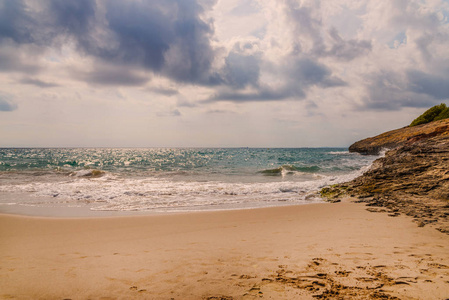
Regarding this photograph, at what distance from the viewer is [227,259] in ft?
14.2

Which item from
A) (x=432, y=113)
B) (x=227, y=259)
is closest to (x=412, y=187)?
(x=227, y=259)

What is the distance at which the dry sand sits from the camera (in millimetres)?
3262

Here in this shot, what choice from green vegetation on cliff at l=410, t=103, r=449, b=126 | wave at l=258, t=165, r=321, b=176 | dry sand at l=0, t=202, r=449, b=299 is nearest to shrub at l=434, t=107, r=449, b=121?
green vegetation on cliff at l=410, t=103, r=449, b=126

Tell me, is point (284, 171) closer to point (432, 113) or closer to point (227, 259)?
point (227, 259)

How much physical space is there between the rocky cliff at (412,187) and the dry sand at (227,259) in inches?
34.5

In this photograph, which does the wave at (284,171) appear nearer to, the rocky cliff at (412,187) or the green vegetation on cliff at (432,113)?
the rocky cliff at (412,187)

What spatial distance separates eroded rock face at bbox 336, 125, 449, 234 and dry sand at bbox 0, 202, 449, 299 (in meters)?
0.85

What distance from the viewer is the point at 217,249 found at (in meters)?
4.91

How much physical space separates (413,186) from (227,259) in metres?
8.65

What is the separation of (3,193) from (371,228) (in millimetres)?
17097

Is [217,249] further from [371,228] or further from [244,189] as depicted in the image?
[244,189]

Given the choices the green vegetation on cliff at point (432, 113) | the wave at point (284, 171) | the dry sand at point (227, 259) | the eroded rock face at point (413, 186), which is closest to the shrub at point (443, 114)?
the green vegetation on cliff at point (432, 113)

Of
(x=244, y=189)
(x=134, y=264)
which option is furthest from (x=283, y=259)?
(x=244, y=189)

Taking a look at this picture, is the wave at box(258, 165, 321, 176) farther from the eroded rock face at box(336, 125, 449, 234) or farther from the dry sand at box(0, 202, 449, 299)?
the dry sand at box(0, 202, 449, 299)
